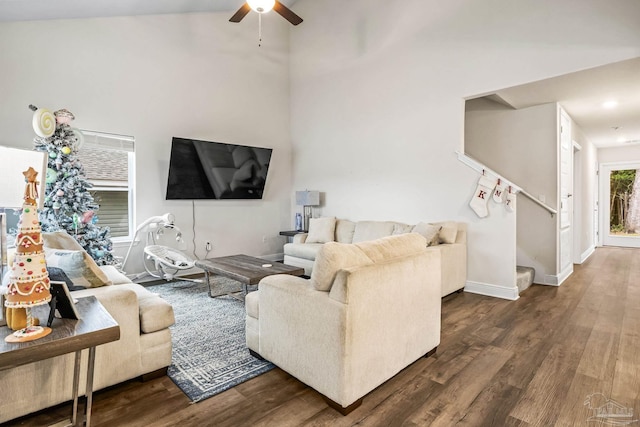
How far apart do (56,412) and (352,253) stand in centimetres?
189

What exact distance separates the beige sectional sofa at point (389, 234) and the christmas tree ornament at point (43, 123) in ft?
10.4

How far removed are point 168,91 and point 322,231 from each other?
3271 mm

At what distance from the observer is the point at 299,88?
22.1ft

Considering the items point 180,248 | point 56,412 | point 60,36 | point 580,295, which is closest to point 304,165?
point 180,248

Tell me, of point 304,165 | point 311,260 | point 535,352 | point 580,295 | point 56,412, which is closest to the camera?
point 56,412

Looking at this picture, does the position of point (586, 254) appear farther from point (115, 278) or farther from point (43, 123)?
point (43, 123)

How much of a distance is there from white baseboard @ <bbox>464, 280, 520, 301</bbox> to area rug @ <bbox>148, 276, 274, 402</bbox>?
293 centimetres

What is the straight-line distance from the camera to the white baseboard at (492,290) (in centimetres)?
405

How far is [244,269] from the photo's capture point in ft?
12.1

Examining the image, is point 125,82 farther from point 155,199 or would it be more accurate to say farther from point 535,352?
point 535,352

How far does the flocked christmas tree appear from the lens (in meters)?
3.67

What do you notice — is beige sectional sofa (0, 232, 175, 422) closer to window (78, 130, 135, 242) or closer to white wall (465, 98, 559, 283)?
window (78, 130, 135, 242)

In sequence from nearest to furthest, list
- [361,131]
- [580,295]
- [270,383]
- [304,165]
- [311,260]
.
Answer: [270,383]
[580,295]
[311,260]
[361,131]
[304,165]

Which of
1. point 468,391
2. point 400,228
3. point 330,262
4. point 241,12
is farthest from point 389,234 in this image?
point 241,12
